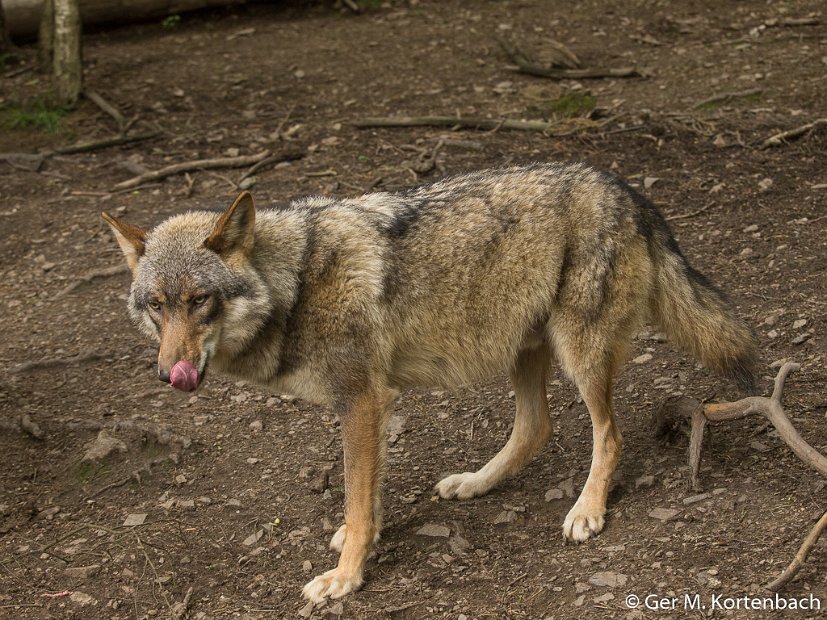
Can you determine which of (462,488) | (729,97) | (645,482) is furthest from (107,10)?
(645,482)

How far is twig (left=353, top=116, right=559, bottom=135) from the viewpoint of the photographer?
928 centimetres

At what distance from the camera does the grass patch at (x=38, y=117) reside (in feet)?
33.0

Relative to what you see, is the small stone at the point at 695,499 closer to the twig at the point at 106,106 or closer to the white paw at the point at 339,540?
the white paw at the point at 339,540

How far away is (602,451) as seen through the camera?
4.86 meters

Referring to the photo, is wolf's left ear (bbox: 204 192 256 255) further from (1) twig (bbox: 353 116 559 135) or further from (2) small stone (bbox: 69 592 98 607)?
(1) twig (bbox: 353 116 559 135)

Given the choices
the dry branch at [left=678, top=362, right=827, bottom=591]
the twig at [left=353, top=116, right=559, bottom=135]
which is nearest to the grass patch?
the twig at [left=353, top=116, right=559, bottom=135]

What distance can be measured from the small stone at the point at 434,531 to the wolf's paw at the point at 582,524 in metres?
0.64

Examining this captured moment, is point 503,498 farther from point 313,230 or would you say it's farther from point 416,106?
point 416,106

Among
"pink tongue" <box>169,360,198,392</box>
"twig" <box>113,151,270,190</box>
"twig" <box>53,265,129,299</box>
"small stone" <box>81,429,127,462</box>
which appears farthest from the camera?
"twig" <box>113,151,270,190</box>

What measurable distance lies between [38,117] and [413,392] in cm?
619

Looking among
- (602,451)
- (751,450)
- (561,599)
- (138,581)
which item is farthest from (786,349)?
(138,581)

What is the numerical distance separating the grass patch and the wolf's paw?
7.62 m

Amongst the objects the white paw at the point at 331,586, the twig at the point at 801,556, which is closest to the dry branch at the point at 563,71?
the white paw at the point at 331,586

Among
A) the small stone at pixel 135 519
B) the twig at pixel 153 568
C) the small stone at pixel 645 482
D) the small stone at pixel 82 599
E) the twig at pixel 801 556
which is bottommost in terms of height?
the small stone at pixel 135 519
